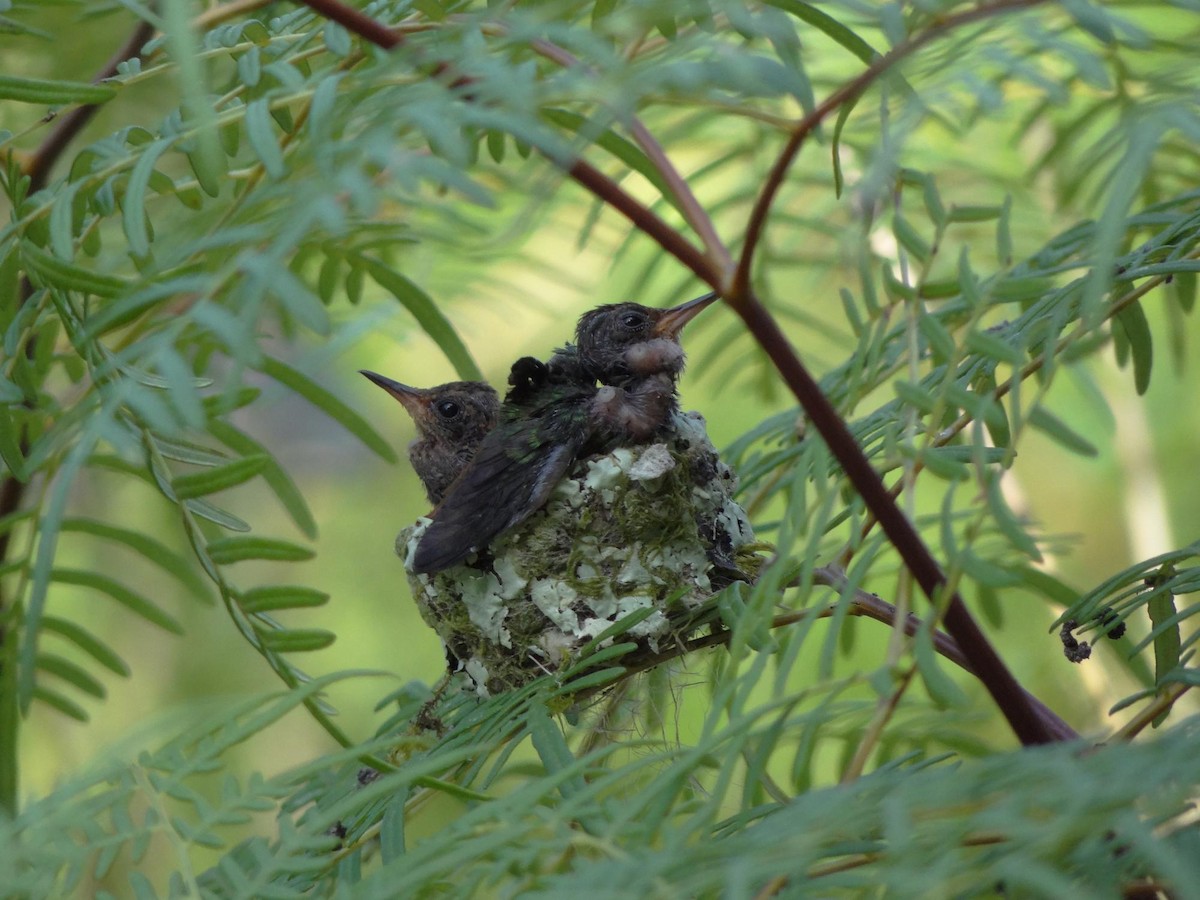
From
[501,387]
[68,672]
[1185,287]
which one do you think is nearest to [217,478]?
[68,672]

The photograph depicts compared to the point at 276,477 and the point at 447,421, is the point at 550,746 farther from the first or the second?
the point at 447,421

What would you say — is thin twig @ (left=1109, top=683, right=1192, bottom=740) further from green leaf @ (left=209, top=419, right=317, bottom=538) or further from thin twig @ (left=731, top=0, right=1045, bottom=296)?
green leaf @ (left=209, top=419, right=317, bottom=538)

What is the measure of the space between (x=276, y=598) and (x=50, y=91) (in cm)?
53

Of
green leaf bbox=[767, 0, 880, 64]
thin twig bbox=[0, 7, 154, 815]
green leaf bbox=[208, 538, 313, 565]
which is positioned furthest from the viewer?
thin twig bbox=[0, 7, 154, 815]

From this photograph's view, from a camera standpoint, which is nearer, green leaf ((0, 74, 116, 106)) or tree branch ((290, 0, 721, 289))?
tree branch ((290, 0, 721, 289))

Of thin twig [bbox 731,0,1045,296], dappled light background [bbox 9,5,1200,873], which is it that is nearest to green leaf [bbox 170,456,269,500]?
dappled light background [bbox 9,5,1200,873]

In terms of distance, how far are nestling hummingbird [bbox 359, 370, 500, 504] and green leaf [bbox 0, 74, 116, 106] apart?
1.20m

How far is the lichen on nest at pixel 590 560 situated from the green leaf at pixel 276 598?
0.30 m

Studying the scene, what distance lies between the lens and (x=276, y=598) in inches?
46.4

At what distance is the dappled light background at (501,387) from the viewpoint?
2.04m

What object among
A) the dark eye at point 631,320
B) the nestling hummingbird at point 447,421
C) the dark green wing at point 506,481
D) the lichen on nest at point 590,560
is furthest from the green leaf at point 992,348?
the nestling hummingbird at point 447,421

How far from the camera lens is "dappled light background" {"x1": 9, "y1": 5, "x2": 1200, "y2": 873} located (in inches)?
80.2

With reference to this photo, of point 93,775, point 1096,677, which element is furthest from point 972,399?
point 1096,677

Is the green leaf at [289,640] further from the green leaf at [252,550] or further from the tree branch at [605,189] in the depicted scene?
the tree branch at [605,189]
